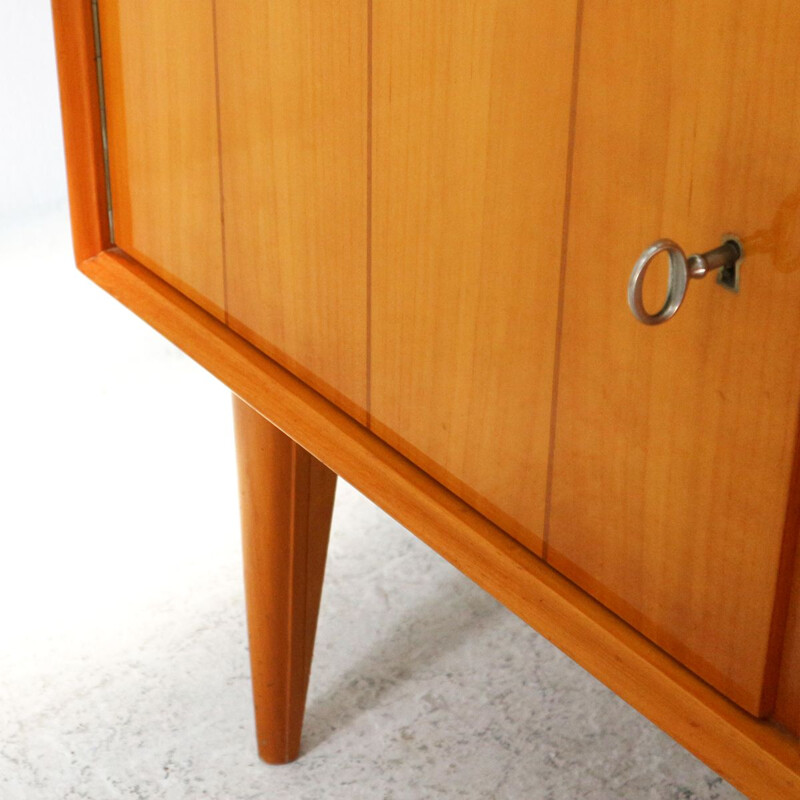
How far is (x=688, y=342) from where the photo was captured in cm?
46

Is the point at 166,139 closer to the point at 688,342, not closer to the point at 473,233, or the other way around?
the point at 473,233

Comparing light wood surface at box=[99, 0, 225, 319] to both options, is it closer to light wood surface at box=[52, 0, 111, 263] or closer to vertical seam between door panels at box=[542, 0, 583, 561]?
light wood surface at box=[52, 0, 111, 263]

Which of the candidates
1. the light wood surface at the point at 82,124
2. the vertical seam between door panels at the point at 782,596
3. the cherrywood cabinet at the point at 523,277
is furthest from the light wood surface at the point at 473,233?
the light wood surface at the point at 82,124

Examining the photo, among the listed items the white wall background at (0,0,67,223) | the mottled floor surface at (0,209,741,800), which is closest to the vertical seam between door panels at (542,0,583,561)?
the mottled floor surface at (0,209,741,800)

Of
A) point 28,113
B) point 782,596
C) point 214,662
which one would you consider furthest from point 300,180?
point 28,113

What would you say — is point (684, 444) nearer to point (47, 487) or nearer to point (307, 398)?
point (307, 398)

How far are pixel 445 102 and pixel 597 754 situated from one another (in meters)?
0.62

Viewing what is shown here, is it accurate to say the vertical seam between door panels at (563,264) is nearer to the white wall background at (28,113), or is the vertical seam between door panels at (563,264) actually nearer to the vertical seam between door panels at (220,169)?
the vertical seam between door panels at (220,169)

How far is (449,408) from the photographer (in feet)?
1.94

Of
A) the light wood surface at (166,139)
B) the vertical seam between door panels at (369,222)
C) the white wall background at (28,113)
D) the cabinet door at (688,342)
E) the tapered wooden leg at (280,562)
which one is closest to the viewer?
the cabinet door at (688,342)

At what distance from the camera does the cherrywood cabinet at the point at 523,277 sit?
44cm

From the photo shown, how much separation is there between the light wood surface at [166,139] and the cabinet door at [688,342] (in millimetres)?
255

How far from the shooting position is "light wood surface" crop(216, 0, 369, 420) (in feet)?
1.92

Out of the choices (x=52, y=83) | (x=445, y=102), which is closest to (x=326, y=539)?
(x=445, y=102)
